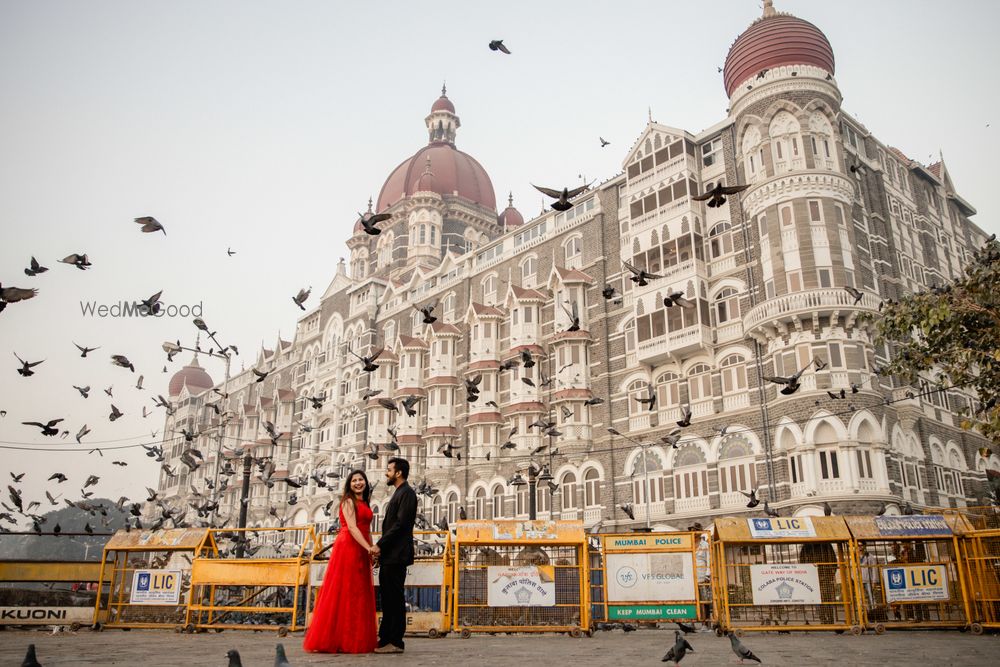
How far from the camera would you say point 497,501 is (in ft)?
120

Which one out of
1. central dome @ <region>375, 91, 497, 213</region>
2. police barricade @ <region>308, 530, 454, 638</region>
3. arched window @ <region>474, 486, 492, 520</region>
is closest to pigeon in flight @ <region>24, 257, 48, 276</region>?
police barricade @ <region>308, 530, 454, 638</region>

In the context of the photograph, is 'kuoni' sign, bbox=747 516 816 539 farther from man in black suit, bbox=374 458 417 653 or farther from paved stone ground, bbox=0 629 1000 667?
man in black suit, bbox=374 458 417 653

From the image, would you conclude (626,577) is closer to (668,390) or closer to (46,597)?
(46,597)

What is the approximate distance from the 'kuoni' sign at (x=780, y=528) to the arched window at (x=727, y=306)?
17.3 m

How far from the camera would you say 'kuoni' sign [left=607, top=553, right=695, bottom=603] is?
12.5 meters

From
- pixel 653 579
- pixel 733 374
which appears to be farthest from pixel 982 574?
pixel 733 374

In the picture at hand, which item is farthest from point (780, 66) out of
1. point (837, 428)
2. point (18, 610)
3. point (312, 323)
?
point (312, 323)

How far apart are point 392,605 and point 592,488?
25.2 m

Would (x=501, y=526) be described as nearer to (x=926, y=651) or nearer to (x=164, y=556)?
(x=926, y=651)

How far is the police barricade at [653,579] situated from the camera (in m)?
12.4

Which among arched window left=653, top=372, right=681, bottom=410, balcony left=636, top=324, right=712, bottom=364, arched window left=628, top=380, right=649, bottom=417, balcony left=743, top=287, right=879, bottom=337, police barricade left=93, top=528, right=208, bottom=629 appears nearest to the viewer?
police barricade left=93, top=528, right=208, bottom=629

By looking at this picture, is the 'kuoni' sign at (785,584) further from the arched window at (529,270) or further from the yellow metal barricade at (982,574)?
the arched window at (529,270)

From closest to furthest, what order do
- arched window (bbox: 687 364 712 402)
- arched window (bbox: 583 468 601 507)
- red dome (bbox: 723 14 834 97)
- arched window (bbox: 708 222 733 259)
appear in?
arched window (bbox: 687 364 712 402), red dome (bbox: 723 14 834 97), arched window (bbox: 708 222 733 259), arched window (bbox: 583 468 601 507)

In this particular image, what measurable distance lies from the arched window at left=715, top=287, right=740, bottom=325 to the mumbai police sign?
22142mm
